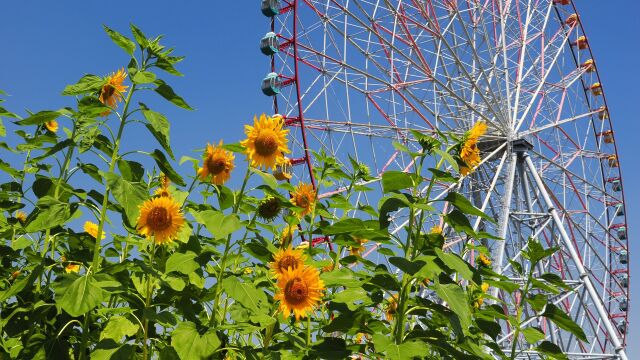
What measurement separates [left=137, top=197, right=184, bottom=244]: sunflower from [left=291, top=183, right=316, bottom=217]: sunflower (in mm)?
636

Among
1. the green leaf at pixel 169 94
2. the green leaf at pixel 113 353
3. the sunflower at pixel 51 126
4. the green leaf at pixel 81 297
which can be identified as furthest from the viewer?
the sunflower at pixel 51 126

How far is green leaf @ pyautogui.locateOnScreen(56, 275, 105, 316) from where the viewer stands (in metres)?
1.56

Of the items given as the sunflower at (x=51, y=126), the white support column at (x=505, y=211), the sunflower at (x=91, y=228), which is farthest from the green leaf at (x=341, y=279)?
the white support column at (x=505, y=211)

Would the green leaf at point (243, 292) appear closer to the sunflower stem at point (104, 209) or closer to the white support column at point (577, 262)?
the sunflower stem at point (104, 209)

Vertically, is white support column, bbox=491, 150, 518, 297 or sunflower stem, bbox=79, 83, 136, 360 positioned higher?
white support column, bbox=491, 150, 518, 297

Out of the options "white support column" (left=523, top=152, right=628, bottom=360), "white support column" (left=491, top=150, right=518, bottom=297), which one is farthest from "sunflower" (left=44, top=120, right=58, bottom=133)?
"white support column" (left=523, top=152, right=628, bottom=360)

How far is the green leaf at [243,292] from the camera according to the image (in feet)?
5.53

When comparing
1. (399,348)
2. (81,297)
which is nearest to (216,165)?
(81,297)

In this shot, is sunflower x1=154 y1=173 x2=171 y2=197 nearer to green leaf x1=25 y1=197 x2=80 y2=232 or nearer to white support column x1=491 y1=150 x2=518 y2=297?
green leaf x1=25 y1=197 x2=80 y2=232

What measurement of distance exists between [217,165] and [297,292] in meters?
0.45

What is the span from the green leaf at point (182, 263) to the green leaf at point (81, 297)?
0.18m

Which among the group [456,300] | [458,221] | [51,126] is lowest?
[456,300]

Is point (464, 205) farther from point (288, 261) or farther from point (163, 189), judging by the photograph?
point (163, 189)

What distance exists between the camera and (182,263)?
1.78 metres
